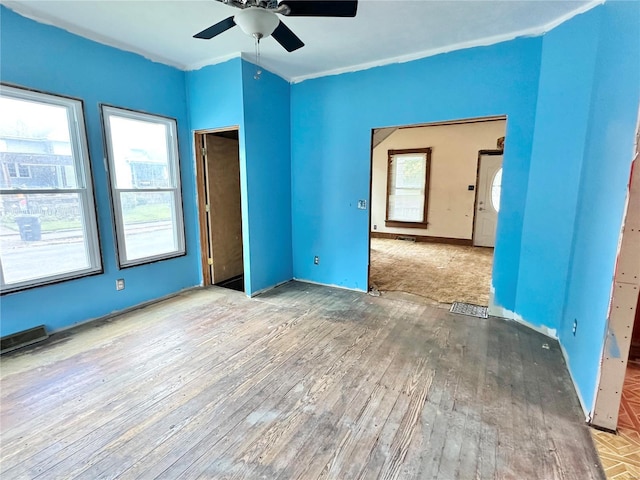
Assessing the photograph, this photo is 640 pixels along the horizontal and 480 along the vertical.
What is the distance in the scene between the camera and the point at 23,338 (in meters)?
2.61

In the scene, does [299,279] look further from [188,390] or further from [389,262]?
[188,390]

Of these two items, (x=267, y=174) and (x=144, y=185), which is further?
(x=267, y=174)

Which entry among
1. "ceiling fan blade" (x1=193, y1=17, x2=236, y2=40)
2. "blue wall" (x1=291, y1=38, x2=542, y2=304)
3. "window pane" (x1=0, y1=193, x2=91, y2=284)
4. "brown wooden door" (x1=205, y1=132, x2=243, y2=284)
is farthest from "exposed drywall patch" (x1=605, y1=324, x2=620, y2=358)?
"window pane" (x1=0, y1=193, x2=91, y2=284)

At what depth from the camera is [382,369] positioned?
2.32 m

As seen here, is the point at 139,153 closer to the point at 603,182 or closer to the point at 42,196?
the point at 42,196

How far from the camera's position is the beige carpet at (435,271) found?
4000mm

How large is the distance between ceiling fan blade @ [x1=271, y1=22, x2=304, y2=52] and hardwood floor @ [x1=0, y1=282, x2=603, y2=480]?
2438mm

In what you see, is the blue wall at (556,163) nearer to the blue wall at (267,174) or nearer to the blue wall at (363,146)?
the blue wall at (363,146)

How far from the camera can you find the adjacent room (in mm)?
1670

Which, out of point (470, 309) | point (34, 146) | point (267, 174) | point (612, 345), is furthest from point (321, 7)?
point (470, 309)

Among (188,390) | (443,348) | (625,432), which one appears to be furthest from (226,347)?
(625,432)

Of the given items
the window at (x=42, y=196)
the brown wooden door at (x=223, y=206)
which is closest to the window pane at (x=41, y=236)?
the window at (x=42, y=196)

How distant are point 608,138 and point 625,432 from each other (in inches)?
69.4

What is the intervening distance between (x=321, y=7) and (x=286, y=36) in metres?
0.47
